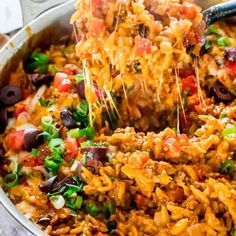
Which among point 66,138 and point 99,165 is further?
point 66,138

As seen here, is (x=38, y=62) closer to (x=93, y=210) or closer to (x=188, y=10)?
(x=188, y=10)

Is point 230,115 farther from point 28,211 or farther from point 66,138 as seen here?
point 28,211

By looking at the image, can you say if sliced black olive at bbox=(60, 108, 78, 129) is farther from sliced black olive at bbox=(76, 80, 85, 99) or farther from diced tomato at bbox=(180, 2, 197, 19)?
diced tomato at bbox=(180, 2, 197, 19)

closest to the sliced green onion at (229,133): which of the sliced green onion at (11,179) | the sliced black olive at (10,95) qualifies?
the sliced green onion at (11,179)

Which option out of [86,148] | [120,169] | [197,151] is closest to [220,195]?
[197,151]

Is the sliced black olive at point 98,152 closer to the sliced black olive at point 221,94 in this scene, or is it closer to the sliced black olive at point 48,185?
the sliced black olive at point 48,185

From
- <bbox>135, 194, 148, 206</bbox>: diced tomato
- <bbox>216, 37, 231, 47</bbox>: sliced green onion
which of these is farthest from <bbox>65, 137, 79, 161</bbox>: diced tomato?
<bbox>216, 37, 231, 47</bbox>: sliced green onion
